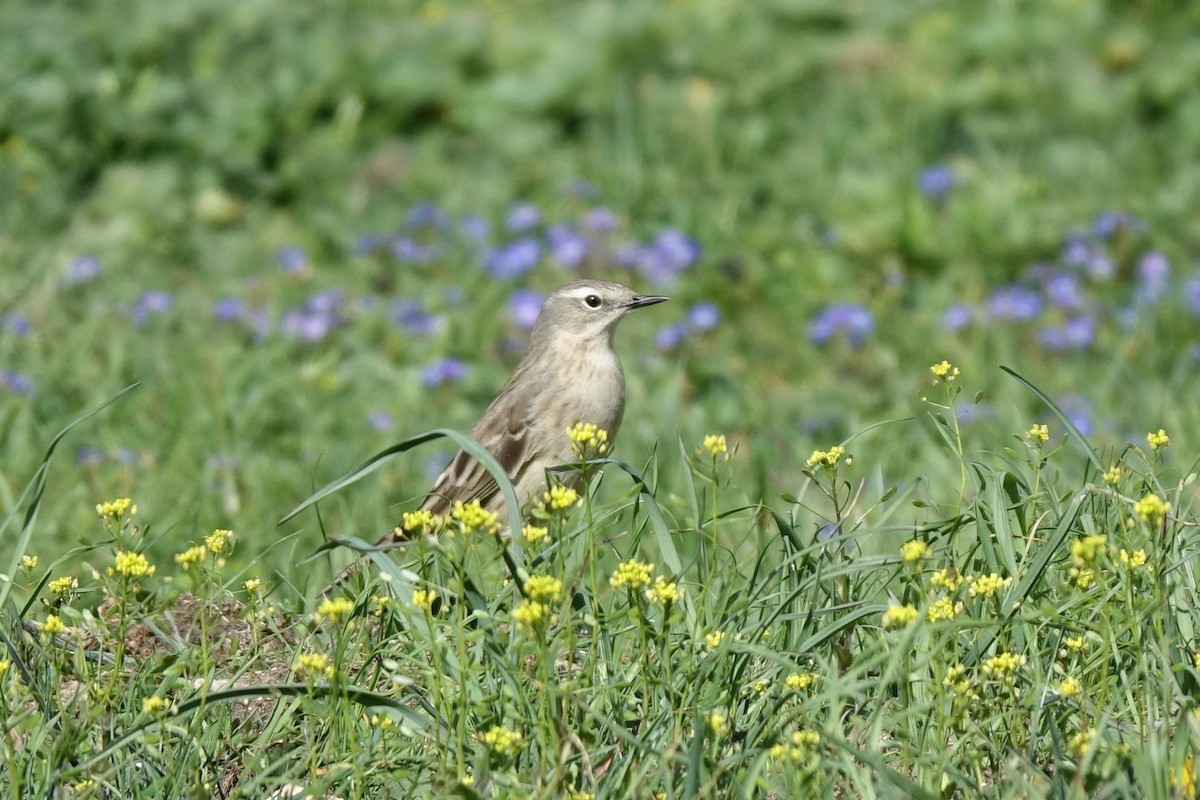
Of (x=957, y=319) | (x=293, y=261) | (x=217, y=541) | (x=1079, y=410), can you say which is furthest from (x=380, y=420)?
(x=217, y=541)

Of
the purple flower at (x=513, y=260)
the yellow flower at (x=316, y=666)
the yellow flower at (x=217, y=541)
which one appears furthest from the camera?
the purple flower at (x=513, y=260)

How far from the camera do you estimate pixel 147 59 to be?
35.2 ft

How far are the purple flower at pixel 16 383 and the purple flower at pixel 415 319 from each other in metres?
2.12

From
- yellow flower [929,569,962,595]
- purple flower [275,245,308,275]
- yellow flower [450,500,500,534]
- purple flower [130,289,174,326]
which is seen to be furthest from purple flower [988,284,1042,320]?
yellow flower [450,500,500,534]

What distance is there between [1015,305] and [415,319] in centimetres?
323

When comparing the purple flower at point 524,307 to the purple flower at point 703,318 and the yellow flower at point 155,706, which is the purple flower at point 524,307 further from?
the yellow flower at point 155,706

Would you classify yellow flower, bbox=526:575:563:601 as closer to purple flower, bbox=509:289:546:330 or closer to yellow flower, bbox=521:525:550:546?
yellow flower, bbox=521:525:550:546

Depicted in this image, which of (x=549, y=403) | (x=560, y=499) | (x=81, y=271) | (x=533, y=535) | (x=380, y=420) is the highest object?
(x=560, y=499)

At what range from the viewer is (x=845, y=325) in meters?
8.94

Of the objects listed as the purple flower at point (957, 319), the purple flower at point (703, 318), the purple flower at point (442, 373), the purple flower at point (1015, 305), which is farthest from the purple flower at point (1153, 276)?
the purple flower at point (442, 373)

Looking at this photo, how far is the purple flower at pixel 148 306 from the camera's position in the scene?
8.51 meters

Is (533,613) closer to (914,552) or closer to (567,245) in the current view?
(914,552)

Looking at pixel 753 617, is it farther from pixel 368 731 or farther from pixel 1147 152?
pixel 1147 152

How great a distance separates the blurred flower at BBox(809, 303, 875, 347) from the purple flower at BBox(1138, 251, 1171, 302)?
1493 millimetres
